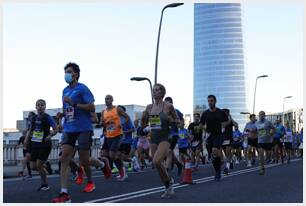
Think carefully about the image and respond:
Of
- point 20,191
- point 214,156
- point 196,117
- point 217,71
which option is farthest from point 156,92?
point 217,71

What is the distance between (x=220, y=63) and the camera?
196 m

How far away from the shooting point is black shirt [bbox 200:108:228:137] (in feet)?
40.1

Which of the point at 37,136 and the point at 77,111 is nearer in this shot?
the point at 77,111

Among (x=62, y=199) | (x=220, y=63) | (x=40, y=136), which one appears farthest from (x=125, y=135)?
(x=220, y=63)

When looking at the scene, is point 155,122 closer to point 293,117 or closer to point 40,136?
point 40,136

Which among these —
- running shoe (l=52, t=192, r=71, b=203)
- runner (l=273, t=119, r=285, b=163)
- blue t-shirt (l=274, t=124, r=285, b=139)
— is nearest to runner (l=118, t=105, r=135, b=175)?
running shoe (l=52, t=192, r=71, b=203)

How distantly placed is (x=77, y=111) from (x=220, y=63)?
18982 cm

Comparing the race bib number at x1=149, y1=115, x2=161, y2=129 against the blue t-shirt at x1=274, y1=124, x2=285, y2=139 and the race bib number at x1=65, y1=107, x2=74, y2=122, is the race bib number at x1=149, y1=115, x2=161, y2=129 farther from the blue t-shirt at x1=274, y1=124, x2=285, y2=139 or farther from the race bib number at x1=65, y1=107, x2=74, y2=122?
the blue t-shirt at x1=274, y1=124, x2=285, y2=139

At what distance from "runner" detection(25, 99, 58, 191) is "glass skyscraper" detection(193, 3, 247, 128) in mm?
184316

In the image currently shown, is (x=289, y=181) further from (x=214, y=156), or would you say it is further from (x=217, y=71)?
(x=217, y=71)

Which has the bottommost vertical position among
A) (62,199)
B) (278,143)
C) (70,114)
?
(278,143)

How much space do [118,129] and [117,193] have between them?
3436 mm

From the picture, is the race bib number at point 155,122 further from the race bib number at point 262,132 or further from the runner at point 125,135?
the race bib number at point 262,132

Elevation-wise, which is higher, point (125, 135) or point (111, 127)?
point (111, 127)
